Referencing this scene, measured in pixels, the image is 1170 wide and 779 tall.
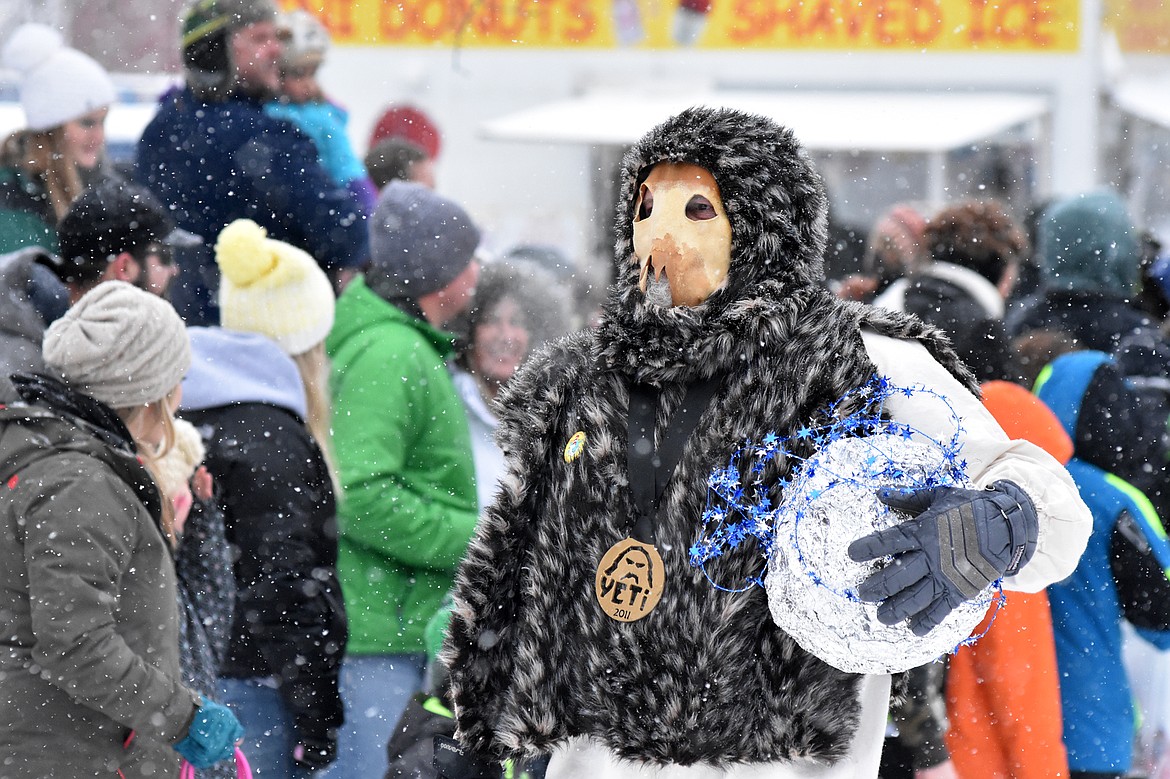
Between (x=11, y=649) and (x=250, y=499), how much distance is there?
3.11 ft

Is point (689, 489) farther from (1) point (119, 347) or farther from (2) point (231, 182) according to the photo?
(2) point (231, 182)

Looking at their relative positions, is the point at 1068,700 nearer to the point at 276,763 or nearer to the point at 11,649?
the point at 276,763

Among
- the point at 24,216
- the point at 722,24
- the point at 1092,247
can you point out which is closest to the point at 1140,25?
the point at 722,24

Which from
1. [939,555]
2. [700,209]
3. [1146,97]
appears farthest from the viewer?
[1146,97]

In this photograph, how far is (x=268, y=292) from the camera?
399cm

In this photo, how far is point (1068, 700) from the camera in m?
3.84

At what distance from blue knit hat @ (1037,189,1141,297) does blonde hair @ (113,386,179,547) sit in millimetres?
3095

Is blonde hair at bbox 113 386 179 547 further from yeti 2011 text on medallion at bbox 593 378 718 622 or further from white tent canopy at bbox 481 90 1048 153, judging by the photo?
white tent canopy at bbox 481 90 1048 153

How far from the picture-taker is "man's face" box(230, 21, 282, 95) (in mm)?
4891

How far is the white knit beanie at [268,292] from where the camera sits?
3.99 metres

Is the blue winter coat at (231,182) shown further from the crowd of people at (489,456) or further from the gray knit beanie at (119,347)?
the gray knit beanie at (119,347)

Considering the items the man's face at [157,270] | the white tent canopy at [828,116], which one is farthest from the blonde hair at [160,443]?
the white tent canopy at [828,116]

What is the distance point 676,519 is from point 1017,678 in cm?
160

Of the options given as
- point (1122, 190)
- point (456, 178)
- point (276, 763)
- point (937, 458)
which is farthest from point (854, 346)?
point (1122, 190)
